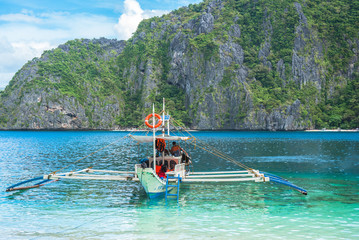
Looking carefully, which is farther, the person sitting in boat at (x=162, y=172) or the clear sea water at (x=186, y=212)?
the person sitting in boat at (x=162, y=172)

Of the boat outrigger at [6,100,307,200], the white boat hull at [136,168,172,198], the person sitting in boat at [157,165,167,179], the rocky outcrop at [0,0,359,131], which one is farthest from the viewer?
the rocky outcrop at [0,0,359,131]

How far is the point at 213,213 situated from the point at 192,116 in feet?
553

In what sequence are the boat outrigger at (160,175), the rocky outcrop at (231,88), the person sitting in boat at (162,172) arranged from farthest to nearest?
the rocky outcrop at (231,88)
the person sitting in boat at (162,172)
the boat outrigger at (160,175)

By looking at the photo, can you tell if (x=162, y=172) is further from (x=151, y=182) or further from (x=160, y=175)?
(x=151, y=182)

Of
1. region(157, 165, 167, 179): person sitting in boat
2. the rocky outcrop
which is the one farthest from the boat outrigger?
the rocky outcrop

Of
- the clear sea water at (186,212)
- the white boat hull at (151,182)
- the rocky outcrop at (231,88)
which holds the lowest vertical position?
the clear sea water at (186,212)

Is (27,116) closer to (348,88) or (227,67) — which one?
(227,67)

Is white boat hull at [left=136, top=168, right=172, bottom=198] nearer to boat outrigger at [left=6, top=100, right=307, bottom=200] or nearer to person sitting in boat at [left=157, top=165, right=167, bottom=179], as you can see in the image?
boat outrigger at [left=6, top=100, right=307, bottom=200]

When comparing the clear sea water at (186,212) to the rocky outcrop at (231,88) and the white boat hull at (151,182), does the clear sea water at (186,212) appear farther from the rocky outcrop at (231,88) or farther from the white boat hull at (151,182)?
the rocky outcrop at (231,88)

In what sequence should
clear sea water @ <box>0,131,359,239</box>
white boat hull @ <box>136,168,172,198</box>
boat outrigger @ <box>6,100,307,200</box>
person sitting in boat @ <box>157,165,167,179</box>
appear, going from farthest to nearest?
person sitting in boat @ <box>157,165,167,179</box>
boat outrigger @ <box>6,100,307,200</box>
white boat hull @ <box>136,168,172,198</box>
clear sea water @ <box>0,131,359,239</box>

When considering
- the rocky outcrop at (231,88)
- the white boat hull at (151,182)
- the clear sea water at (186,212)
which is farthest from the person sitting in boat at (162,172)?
the rocky outcrop at (231,88)

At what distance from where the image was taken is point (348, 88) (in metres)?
178

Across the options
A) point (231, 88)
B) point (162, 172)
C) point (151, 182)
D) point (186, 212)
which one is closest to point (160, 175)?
point (162, 172)

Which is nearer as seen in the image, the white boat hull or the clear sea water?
the clear sea water
